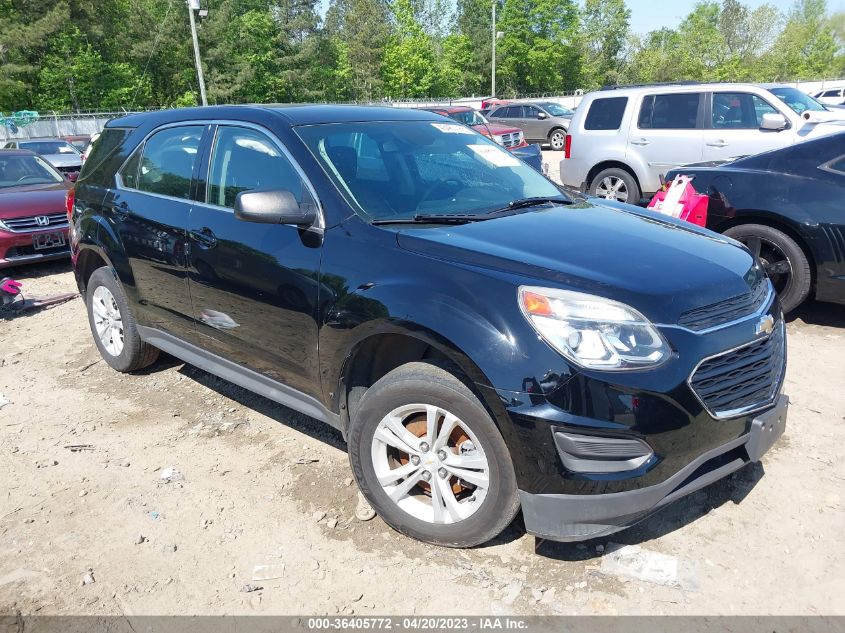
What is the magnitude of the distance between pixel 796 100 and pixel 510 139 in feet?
26.3

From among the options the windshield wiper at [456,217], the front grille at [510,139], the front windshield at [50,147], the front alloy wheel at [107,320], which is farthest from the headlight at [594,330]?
the front windshield at [50,147]

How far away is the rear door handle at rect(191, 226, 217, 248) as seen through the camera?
360 centimetres

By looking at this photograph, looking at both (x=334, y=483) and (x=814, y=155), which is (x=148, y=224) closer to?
(x=334, y=483)

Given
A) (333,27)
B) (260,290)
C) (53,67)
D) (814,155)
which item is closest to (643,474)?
(260,290)

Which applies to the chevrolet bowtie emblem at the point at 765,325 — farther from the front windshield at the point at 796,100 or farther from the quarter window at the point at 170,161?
the front windshield at the point at 796,100

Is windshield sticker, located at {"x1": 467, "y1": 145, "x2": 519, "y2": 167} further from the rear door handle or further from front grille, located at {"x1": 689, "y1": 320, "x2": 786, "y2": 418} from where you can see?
front grille, located at {"x1": 689, "y1": 320, "x2": 786, "y2": 418}

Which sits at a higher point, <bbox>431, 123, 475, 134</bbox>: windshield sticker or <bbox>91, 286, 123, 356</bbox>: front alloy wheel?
<bbox>431, 123, 475, 134</bbox>: windshield sticker

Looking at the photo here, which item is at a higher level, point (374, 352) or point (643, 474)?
point (374, 352)

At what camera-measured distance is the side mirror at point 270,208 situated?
300 cm

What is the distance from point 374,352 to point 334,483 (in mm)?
870

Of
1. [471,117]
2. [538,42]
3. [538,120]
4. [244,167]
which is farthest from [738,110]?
[538,42]

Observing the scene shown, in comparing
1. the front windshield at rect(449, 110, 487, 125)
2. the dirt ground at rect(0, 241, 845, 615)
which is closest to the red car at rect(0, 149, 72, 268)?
the dirt ground at rect(0, 241, 845, 615)

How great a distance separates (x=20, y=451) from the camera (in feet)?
12.9

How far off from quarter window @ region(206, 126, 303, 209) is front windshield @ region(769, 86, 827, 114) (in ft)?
25.2
